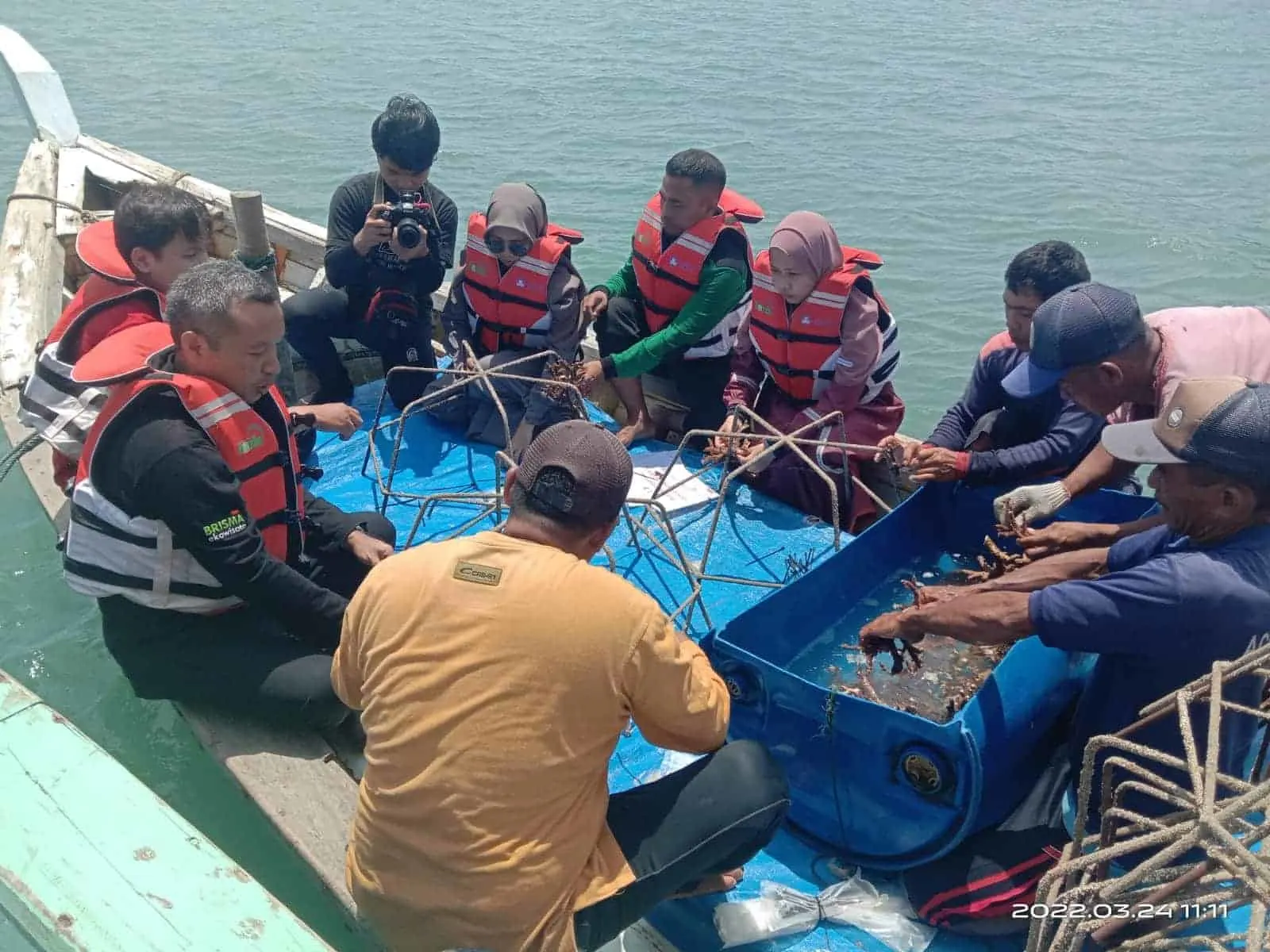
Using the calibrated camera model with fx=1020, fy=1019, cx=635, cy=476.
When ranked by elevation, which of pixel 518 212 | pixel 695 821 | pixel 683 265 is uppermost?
pixel 518 212

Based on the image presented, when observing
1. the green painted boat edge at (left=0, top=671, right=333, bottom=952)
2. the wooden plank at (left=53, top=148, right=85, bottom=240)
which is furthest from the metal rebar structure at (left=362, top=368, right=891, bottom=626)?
the wooden plank at (left=53, top=148, right=85, bottom=240)

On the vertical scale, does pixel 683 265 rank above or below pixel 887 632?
above

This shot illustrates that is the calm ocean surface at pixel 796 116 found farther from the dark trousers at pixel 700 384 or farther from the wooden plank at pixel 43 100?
the wooden plank at pixel 43 100

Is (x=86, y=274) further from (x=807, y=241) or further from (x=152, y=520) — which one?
(x=807, y=241)

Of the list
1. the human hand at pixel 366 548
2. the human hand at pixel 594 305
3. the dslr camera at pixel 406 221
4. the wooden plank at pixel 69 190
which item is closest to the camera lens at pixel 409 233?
the dslr camera at pixel 406 221

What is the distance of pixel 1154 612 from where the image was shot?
2104mm

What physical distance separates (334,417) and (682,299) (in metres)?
1.78

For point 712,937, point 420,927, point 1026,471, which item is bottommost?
point 712,937

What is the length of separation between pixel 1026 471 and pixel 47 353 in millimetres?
3291

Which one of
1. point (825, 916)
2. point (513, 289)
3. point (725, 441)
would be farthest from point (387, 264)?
point (825, 916)

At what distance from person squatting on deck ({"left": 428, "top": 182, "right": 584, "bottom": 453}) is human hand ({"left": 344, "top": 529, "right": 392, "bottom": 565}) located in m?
1.24

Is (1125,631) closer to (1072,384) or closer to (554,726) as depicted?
(1072,384)

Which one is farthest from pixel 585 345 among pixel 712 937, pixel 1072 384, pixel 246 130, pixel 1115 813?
pixel 246 130

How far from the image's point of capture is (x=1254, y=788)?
1.53m
